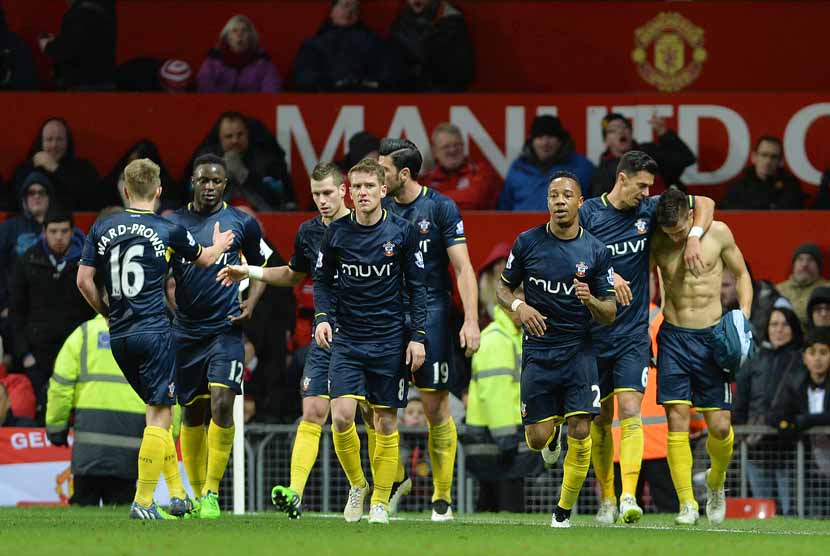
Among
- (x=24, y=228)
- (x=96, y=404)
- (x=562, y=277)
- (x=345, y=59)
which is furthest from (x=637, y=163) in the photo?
(x=24, y=228)

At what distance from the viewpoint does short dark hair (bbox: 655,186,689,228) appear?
38.5 feet

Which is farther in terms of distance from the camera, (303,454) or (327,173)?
(327,173)

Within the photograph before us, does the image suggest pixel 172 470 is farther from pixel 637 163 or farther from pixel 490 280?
pixel 490 280

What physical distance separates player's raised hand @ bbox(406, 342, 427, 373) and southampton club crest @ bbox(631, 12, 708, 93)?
27.6ft

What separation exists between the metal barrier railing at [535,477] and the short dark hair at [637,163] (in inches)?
115

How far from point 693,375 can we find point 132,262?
150 inches

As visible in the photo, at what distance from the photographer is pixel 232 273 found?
11367 mm

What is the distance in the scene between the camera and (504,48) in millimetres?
18438

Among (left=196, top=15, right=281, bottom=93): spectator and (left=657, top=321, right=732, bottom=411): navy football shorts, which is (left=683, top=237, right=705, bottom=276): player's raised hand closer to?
(left=657, top=321, right=732, bottom=411): navy football shorts

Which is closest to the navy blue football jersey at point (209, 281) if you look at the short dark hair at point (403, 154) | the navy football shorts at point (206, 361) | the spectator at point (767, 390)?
the navy football shorts at point (206, 361)

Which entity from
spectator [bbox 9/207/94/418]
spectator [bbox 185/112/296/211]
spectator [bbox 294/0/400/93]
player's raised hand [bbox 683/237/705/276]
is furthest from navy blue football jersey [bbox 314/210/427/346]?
spectator [bbox 294/0/400/93]

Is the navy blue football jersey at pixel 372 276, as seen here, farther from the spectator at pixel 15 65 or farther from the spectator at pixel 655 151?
the spectator at pixel 15 65

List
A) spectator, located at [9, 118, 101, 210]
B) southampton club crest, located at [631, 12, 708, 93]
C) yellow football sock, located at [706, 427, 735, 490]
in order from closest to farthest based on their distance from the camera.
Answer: yellow football sock, located at [706, 427, 735, 490], spectator, located at [9, 118, 101, 210], southampton club crest, located at [631, 12, 708, 93]

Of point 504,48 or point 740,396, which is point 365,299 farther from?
point 504,48
